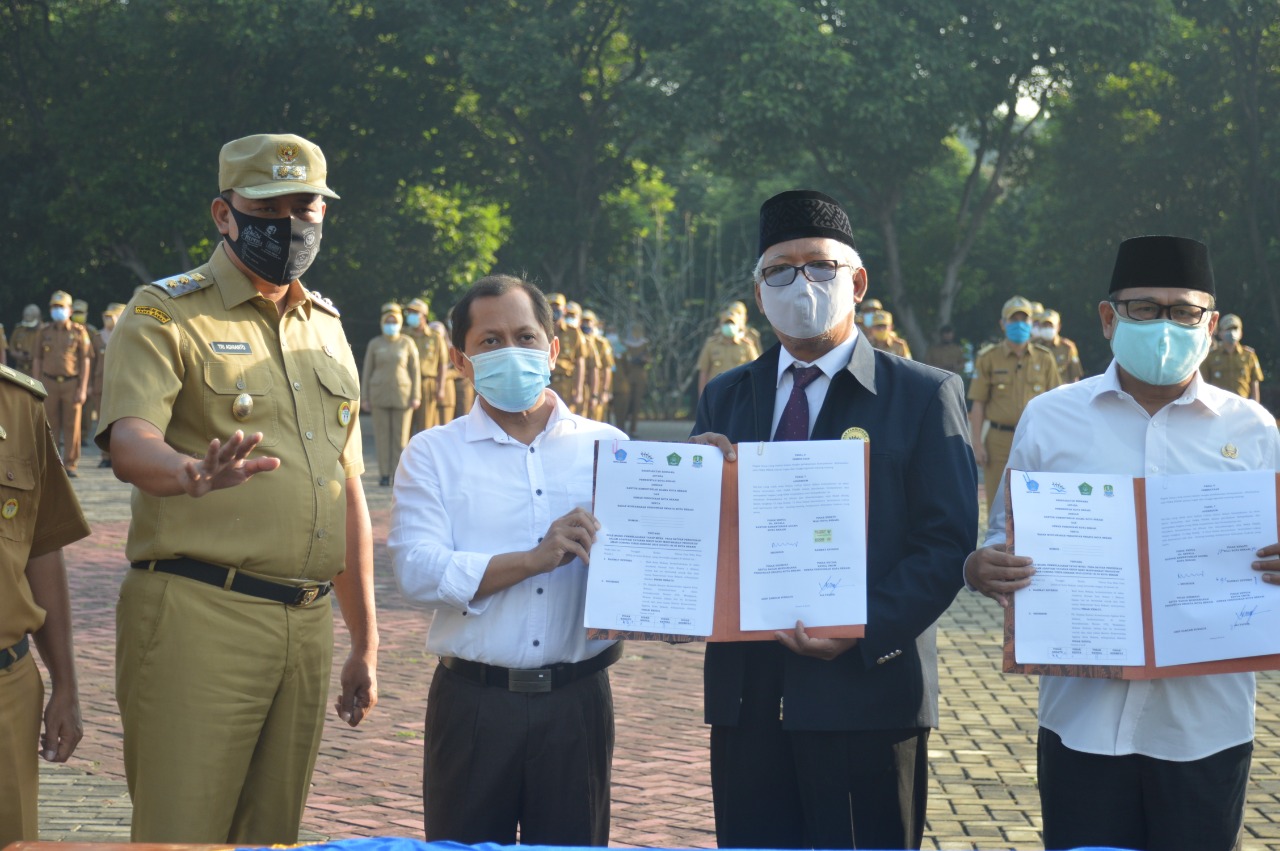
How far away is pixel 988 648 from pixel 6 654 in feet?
24.2

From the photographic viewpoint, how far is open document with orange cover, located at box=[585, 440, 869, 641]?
11.5 ft

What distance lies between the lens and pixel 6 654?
3615 mm

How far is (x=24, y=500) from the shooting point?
12.3ft

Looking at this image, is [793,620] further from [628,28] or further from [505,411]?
[628,28]

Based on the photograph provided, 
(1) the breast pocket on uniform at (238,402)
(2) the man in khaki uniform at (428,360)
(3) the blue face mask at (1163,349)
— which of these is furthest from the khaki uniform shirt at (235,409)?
(2) the man in khaki uniform at (428,360)

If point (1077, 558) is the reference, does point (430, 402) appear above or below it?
above

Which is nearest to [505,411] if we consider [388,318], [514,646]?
[514,646]

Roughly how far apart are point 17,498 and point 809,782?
206 centimetres

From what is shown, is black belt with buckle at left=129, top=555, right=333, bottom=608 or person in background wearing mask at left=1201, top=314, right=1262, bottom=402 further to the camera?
person in background wearing mask at left=1201, top=314, right=1262, bottom=402

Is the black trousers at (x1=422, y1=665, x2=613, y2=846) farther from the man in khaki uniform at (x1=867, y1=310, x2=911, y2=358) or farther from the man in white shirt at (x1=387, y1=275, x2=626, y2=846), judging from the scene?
the man in khaki uniform at (x1=867, y1=310, x2=911, y2=358)

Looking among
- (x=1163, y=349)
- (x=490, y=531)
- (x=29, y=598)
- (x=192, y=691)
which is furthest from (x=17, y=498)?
(x=1163, y=349)

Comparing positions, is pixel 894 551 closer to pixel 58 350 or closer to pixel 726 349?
pixel 726 349

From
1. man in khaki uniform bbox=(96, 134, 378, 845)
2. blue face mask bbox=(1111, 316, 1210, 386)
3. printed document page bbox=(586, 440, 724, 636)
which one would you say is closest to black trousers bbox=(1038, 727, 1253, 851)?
blue face mask bbox=(1111, 316, 1210, 386)

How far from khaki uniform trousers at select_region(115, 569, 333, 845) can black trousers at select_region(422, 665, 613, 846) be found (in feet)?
1.48
